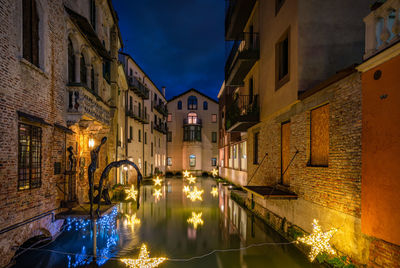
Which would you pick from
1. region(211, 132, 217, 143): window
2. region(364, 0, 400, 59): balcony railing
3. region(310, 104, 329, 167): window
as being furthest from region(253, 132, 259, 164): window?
region(211, 132, 217, 143): window

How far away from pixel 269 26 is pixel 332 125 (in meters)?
7.42

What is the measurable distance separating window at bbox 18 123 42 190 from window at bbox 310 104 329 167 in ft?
32.2

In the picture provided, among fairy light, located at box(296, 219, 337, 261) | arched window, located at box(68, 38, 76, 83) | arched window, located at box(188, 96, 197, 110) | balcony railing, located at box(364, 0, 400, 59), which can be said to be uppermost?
arched window, located at box(188, 96, 197, 110)

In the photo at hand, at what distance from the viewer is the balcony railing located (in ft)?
15.7

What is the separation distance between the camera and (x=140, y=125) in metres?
→ 29.9

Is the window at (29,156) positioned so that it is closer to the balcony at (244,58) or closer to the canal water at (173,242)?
the canal water at (173,242)

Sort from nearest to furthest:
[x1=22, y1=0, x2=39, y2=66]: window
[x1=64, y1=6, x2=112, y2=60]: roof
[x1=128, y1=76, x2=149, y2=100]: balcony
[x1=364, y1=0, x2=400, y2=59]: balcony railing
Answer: [x1=364, y1=0, x2=400, y2=59]: balcony railing < [x1=22, y1=0, x2=39, y2=66]: window < [x1=64, y1=6, x2=112, y2=60]: roof < [x1=128, y1=76, x2=149, y2=100]: balcony

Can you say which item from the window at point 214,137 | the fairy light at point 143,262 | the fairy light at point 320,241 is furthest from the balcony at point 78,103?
the window at point 214,137

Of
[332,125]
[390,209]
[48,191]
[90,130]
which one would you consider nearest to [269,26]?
[332,125]

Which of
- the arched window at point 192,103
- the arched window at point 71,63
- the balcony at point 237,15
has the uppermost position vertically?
the balcony at point 237,15

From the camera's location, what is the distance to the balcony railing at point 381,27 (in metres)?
4.78

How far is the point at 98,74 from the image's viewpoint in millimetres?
14648

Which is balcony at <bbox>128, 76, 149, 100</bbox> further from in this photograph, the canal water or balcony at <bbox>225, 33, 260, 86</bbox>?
the canal water

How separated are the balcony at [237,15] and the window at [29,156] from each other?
13391 mm
